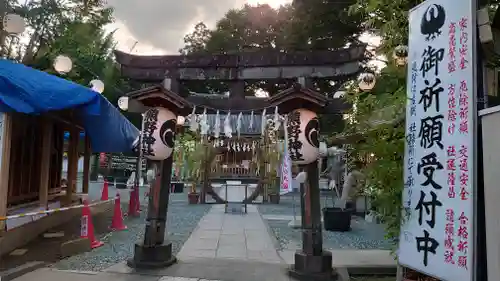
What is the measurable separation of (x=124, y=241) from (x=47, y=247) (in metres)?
1.56

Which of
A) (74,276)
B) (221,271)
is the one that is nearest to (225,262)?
(221,271)

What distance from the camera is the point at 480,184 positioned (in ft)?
12.0

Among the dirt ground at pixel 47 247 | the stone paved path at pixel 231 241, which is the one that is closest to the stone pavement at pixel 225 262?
the stone paved path at pixel 231 241

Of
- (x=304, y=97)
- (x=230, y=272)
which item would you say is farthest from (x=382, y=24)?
(x=230, y=272)

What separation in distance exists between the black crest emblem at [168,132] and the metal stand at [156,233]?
15.9 inches

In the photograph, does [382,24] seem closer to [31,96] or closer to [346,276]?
[346,276]

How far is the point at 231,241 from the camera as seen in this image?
890 cm

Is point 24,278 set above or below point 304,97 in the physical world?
below

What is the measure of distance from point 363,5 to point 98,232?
317 inches

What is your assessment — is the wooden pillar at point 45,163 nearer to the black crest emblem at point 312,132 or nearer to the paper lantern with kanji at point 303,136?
the paper lantern with kanji at point 303,136

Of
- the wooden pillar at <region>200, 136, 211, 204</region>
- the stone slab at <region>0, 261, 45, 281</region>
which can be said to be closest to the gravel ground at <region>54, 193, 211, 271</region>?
the stone slab at <region>0, 261, 45, 281</region>

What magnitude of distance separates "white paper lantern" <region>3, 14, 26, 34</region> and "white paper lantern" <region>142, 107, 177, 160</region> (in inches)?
133

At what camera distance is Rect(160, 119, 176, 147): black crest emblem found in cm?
662

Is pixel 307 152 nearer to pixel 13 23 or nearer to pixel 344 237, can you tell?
pixel 344 237
